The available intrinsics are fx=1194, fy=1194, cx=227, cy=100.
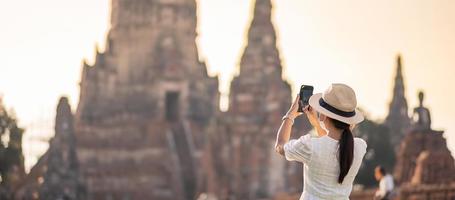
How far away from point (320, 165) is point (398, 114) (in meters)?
48.2

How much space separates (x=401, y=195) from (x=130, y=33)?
2892 cm

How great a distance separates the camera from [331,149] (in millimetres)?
6562

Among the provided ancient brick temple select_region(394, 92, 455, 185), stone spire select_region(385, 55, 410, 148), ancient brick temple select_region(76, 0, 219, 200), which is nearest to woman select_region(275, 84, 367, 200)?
ancient brick temple select_region(394, 92, 455, 185)

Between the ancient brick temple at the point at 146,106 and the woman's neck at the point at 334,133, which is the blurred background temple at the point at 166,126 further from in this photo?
the woman's neck at the point at 334,133

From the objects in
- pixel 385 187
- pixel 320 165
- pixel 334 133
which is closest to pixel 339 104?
pixel 334 133

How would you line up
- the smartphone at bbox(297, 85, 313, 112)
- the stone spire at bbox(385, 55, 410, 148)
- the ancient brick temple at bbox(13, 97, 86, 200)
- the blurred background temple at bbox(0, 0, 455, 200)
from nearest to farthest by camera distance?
the smartphone at bbox(297, 85, 313, 112)
the ancient brick temple at bbox(13, 97, 86, 200)
the blurred background temple at bbox(0, 0, 455, 200)
the stone spire at bbox(385, 55, 410, 148)

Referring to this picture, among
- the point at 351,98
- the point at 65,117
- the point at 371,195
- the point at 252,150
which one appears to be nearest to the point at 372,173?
the point at 252,150

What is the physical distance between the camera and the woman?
21.4ft

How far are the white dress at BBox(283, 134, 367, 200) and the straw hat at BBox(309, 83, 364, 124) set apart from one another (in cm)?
16

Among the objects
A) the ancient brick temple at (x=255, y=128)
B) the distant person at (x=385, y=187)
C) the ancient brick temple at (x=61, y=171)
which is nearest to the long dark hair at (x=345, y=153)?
the distant person at (x=385, y=187)

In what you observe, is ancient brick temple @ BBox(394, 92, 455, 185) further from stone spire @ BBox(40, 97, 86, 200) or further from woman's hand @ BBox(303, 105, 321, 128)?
woman's hand @ BBox(303, 105, 321, 128)

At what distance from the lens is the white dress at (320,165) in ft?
21.4

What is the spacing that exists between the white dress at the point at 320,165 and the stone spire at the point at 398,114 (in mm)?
46546

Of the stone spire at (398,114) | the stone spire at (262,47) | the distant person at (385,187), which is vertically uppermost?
the distant person at (385,187)
